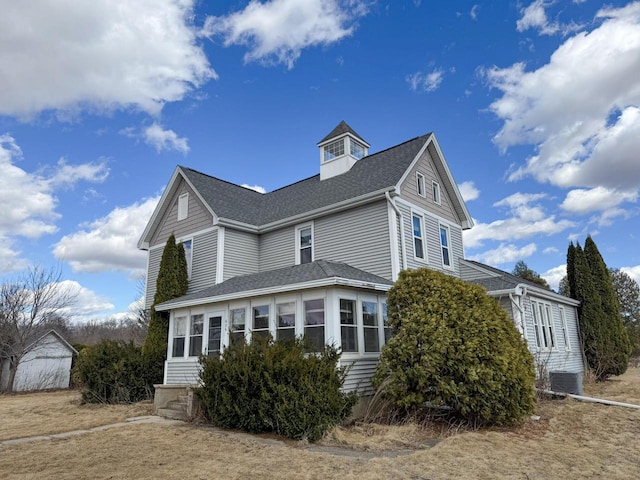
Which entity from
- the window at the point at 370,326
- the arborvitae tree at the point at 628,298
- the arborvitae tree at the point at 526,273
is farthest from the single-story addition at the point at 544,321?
the arborvitae tree at the point at 628,298

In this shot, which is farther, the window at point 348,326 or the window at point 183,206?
the window at point 183,206

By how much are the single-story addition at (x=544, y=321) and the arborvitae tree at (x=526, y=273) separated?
1455cm

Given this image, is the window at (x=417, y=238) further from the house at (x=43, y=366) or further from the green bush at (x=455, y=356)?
the house at (x=43, y=366)

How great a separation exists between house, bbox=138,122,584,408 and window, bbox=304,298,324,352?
0.09 feet

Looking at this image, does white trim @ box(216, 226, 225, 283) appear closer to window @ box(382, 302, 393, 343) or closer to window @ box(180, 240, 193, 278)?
window @ box(180, 240, 193, 278)

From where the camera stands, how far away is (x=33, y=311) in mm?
22859

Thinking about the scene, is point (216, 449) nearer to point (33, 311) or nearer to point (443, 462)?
point (443, 462)

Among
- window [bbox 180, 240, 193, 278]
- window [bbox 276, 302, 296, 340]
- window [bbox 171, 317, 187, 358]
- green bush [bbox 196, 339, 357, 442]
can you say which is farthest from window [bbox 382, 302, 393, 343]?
window [bbox 180, 240, 193, 278]

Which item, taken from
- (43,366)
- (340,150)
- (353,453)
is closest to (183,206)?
(340,150)

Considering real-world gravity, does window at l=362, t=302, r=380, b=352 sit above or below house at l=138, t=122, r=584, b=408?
below

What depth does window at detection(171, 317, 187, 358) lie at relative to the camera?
12.8 m

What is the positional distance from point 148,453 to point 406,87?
14.8 meters

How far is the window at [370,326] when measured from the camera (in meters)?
10.3

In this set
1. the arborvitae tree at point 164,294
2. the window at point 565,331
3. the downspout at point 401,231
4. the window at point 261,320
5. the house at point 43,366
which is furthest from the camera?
the house at point 43,366
